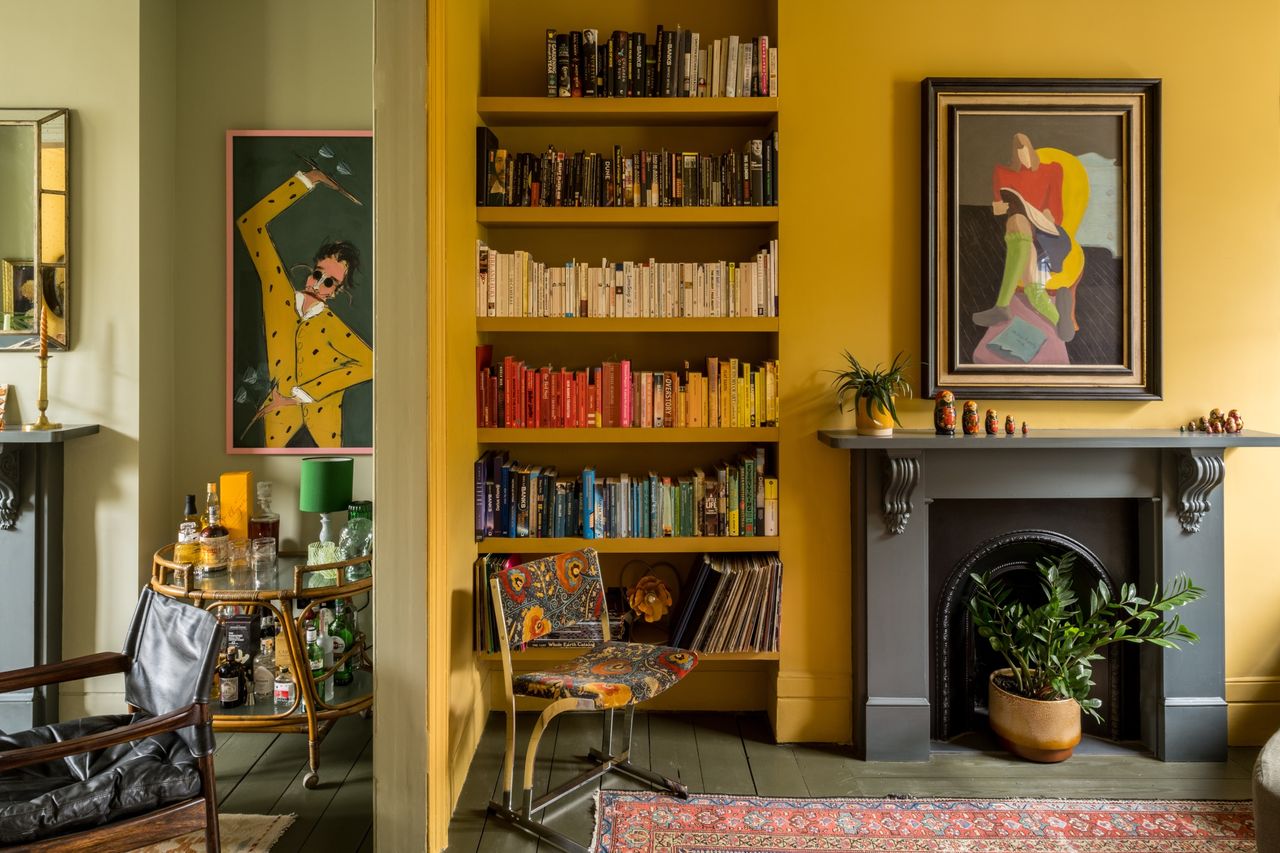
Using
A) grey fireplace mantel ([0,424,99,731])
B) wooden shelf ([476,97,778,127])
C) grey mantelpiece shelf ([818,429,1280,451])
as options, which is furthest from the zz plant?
grey fireplace mantel ([0,424,99,731])

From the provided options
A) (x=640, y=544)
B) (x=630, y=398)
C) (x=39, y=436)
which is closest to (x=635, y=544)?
(x=640, y=544)

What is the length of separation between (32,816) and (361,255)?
7.42ft

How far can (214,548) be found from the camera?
3.04 meters

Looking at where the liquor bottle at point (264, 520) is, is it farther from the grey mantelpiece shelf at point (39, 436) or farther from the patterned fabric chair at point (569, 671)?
the patterned fabric chair at point (569, 671)

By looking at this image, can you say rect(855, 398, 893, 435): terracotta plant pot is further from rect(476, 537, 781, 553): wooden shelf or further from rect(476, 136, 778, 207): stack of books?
rect(476, 136, 778, 207): stack of books

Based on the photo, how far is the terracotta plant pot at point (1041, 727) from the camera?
303cm

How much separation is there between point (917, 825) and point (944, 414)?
1.36 m

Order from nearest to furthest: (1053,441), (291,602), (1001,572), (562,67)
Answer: (291,602)
(1053,441)
(562,67)
(1001,572)

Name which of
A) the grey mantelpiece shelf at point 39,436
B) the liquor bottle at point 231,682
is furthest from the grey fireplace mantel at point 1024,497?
the grey mantelpiece shelf at point 39,436

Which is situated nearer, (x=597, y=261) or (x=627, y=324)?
(x=627, y=324)

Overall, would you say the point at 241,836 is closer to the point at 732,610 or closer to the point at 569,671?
the point at 569,671

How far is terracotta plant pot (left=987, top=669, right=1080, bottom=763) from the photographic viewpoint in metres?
3.03

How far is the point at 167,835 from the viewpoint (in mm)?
2035

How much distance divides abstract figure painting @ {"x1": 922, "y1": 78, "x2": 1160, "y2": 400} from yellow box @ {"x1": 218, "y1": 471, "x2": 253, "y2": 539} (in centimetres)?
261
